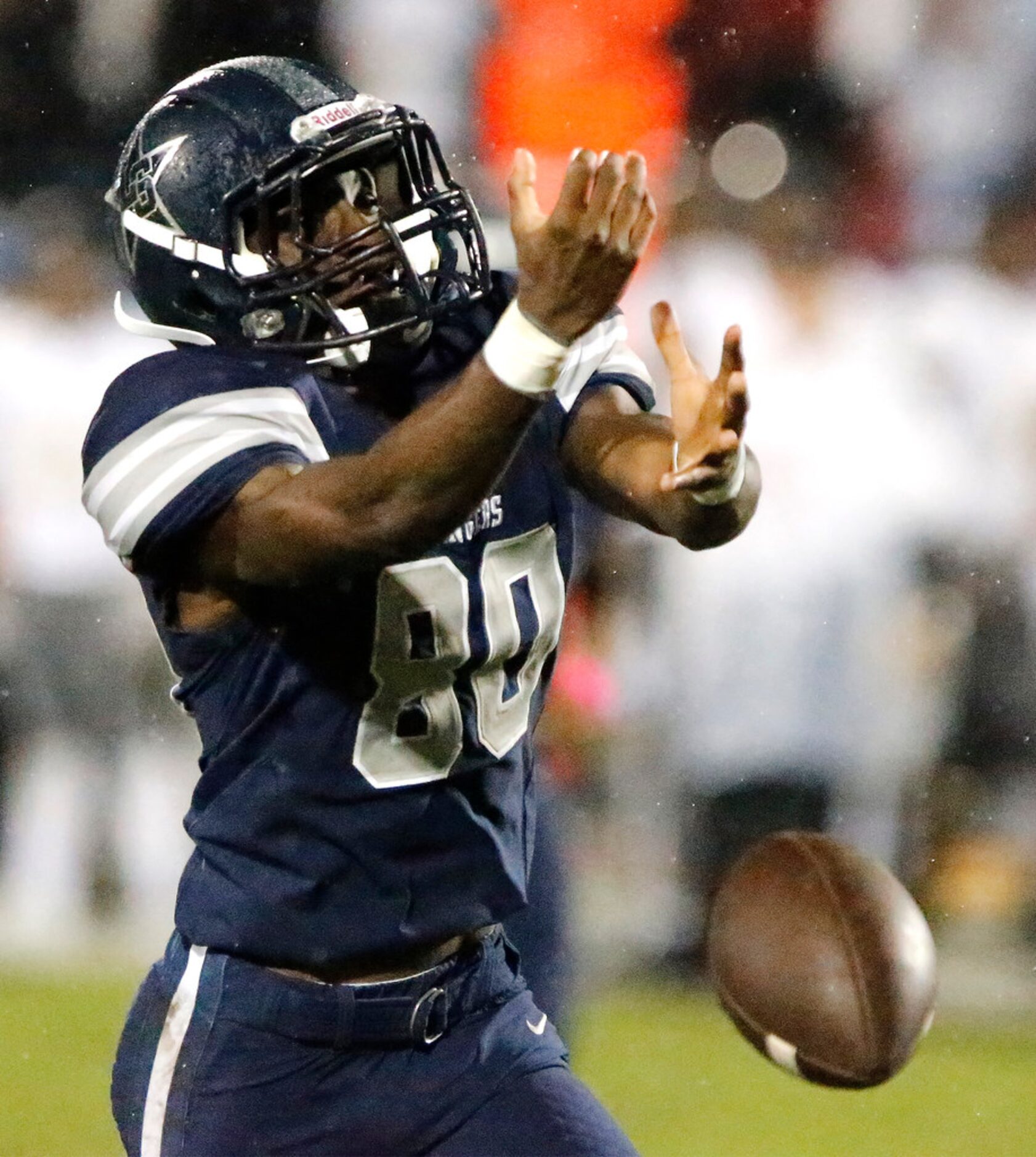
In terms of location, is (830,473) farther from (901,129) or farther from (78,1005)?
(78,1005)

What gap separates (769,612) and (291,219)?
10.7ft

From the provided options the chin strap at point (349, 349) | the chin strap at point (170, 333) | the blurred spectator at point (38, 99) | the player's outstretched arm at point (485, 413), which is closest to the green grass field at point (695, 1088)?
the chin strap at point (170, 333)

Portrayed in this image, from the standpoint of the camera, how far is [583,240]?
5.92 feet

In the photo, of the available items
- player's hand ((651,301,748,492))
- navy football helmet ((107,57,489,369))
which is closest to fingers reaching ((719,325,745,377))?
player's hand ((651,301,748,492))

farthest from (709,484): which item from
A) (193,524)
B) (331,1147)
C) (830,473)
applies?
(830,473)

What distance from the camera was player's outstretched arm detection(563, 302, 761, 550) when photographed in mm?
2059

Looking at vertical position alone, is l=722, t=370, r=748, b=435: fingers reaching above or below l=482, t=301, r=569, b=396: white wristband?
below

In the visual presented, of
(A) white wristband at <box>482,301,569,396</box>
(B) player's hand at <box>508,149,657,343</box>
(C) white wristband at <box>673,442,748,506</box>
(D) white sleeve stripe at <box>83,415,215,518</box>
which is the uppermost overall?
(B) player's hand at <box>508,149,657,343</box>

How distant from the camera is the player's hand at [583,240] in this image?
180 cm

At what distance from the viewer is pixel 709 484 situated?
2.13m

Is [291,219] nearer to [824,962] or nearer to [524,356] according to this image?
[524,356]

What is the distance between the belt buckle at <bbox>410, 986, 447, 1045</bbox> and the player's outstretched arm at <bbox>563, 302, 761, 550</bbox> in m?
0.59

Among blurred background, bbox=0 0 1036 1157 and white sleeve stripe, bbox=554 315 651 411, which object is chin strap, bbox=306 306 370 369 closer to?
white sleeve stripe, bbox=554 315 651 411

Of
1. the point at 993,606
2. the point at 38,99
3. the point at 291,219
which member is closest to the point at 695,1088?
the point at 993,606
